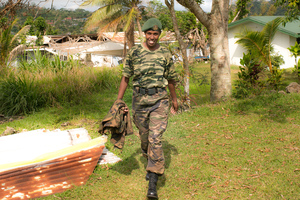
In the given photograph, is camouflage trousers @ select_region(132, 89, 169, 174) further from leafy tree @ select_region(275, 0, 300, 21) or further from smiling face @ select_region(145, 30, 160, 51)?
leafy tree @ select_region(275, 0, 300, 21)

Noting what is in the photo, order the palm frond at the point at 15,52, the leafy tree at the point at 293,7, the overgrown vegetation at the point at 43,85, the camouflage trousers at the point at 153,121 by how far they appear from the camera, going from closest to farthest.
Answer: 1. the camouflage trousers at the point at 153,121
2. the overgrown vegetation at the point at 43,85
3. the leafy tree at the point at 293,7
4. the palm frond at the point at 15,52

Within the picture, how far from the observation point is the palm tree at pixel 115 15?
2058cm

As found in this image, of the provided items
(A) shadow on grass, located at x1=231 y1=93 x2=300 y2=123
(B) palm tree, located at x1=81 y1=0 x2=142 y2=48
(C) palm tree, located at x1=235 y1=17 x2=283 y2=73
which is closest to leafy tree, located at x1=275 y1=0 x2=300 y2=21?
(C) palm tree, located at x1=235 y1=17 x2=283 y2=73

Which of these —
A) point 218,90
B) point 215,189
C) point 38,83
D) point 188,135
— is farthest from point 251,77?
point 38,83

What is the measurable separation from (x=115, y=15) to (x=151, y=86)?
1982 cm

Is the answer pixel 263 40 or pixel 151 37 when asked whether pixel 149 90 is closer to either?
pixel 151 37

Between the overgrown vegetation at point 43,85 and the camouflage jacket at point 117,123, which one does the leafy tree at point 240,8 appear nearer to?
the overgrown vegetation at point 43,85

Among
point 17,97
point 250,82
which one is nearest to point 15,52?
point 17,97

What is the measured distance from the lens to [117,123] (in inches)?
142

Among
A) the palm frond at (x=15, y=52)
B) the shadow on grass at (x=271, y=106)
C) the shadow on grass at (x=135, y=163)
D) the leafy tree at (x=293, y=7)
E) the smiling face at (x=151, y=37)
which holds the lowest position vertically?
the shadow on grass at (x=135, y=163)

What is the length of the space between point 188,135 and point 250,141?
130cm

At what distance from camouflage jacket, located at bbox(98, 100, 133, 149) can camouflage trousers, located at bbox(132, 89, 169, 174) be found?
18 centimetres

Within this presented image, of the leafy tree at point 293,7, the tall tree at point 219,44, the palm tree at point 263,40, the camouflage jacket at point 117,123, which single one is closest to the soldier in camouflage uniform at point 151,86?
the camouflage jacket at point 117,123

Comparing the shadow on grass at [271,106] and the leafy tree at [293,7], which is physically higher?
the leafy tree at [293,7]
